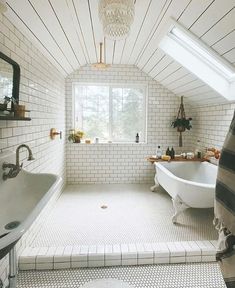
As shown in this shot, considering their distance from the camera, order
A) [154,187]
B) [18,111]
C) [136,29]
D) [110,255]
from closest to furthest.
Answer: [18,111] → [110,255] → [136,29] → [154,187]

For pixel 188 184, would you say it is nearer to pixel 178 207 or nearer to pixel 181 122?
pixel 178 207

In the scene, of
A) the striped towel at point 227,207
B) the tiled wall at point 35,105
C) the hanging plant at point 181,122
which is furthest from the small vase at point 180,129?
the striped towel at point 227,207

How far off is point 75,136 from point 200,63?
Result: 2586 mm

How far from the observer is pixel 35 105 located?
2582mm

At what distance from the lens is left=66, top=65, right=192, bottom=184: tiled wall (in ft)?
14.2

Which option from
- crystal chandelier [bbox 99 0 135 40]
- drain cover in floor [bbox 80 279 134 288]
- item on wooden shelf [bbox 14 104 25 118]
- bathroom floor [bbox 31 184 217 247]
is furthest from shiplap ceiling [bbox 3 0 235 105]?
drain cover in floor [bbox 80 279 134 288]

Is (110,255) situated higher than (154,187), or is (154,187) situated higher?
(154,187)

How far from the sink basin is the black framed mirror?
478 mm

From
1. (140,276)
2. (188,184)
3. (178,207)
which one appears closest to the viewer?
(140,276)

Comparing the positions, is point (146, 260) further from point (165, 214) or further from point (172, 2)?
point (172, 2)

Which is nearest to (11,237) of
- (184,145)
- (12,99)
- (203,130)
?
(12,99)

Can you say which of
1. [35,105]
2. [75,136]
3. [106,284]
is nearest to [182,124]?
[75,136]

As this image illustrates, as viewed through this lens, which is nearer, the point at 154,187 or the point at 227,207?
the point at 227,207

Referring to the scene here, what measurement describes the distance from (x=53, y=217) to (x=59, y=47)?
2.30 m
